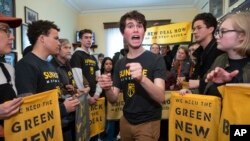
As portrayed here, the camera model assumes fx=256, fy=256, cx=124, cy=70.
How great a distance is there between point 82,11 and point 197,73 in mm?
7003

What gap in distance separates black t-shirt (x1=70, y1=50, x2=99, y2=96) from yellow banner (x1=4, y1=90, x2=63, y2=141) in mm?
1673

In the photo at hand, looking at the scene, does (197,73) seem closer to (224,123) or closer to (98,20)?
(224,123)

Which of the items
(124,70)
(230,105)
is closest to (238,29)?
(230,105)

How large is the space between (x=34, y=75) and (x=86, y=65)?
5.41ft

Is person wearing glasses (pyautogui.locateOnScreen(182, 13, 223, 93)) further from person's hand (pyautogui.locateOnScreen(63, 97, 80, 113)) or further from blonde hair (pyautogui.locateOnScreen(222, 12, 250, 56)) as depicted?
person's hand (pyautogui.locateOnScreen(63, 97, 80, 113))

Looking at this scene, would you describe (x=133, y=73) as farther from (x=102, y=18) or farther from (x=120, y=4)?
(x=102, y=18)

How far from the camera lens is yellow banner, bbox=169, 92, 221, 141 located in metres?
1.45

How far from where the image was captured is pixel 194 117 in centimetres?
156

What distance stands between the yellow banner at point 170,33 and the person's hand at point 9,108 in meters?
3.13

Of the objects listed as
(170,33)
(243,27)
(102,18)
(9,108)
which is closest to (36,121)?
(9,108)

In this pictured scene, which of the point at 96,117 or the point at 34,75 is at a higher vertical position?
the point at 34,75

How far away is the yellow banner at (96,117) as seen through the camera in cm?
286

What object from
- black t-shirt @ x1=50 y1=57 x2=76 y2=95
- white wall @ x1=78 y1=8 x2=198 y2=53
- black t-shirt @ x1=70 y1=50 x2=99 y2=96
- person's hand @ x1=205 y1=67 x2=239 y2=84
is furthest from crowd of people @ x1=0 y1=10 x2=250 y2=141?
white wall @ x1=78 y1=8 x2=198 y2=53

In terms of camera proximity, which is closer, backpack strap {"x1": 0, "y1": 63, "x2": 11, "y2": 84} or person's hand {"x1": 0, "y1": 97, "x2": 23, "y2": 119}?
person's hand {"x1": 0, "y1": 97, "x2": 23, "y2": 119}
